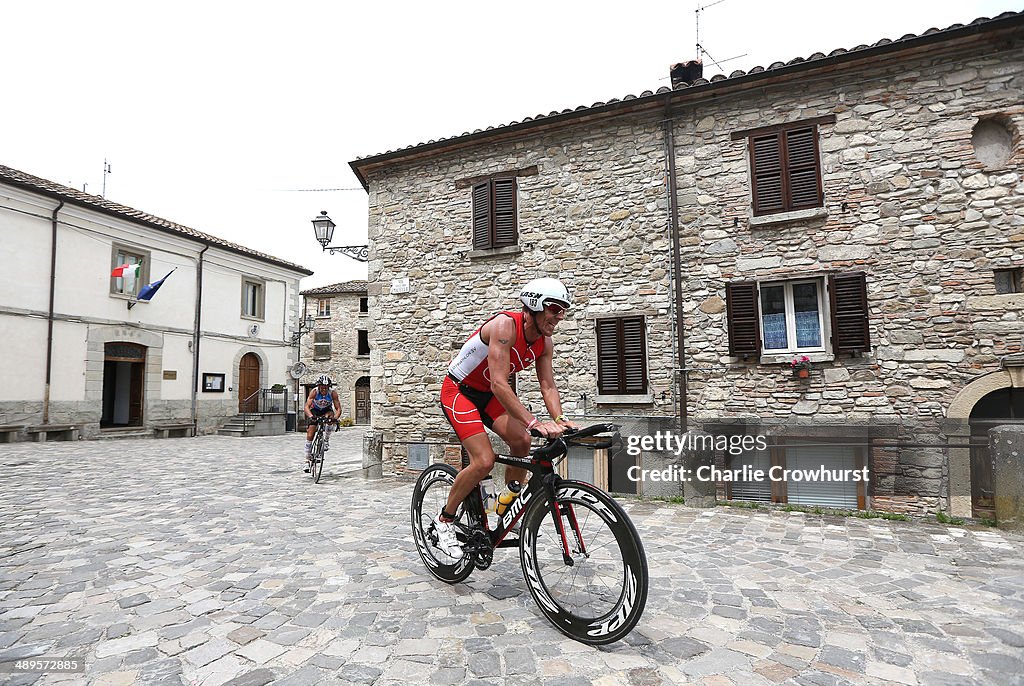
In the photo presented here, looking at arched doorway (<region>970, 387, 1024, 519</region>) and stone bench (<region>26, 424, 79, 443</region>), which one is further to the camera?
stone bench (<region>26, 424, 79, 443</region>)

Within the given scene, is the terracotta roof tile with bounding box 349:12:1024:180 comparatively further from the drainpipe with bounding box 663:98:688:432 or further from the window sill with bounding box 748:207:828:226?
the window sill with bounding box 748:207:828:226

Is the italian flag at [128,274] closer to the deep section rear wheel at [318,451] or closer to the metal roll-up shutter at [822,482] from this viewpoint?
the deep section rear wheel at [318,451]

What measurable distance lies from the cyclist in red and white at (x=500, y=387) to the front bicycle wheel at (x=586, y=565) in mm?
392

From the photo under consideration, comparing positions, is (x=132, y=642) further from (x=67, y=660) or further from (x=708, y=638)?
(x=708, y=638)

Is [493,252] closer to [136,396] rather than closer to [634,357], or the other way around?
[634,357]

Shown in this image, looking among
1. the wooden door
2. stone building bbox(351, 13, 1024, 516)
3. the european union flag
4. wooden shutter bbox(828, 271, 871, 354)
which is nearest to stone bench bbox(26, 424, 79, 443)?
the wooden door

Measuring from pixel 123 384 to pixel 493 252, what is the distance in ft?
61.0

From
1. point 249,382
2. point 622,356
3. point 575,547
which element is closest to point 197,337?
point 249,382

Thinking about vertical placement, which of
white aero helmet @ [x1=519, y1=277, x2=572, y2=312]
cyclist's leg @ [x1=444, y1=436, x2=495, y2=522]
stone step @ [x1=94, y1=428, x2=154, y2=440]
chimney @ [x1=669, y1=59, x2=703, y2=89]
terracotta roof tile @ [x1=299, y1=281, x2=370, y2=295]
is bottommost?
stone step @ [x1=94, y1=428, x2=154, y2=440]

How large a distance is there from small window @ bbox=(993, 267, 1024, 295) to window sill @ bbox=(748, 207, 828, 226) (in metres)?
2.24

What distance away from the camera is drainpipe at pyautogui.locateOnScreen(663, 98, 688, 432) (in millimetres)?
8141

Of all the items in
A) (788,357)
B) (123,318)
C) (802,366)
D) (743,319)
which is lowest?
(802,366)

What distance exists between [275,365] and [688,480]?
2113 centimetres

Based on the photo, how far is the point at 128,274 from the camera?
1706cm
